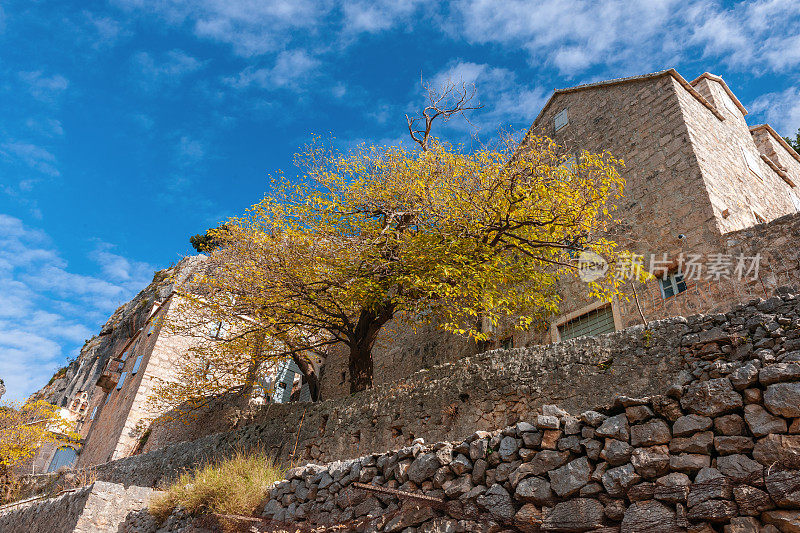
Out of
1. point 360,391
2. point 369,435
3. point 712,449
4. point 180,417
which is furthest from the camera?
point 180,417

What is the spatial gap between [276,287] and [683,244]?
335 inches

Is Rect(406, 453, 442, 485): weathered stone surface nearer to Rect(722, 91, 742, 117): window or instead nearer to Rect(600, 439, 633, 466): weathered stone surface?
Rect(600, 439, 633, 466): weathered stone surface

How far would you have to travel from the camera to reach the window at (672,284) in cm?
1064

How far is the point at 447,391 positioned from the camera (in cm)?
881

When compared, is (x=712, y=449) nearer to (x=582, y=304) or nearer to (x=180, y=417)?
(x=582, y=304)

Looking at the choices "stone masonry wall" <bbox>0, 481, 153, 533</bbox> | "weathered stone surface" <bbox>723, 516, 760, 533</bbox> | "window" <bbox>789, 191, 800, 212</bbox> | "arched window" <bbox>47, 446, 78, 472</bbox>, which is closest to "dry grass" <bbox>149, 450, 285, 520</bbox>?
"stone masonry wall" <bbox>0, 481, 153, 533</bbox>

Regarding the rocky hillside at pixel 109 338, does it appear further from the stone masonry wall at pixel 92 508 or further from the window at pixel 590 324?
the window at pixel 590 324

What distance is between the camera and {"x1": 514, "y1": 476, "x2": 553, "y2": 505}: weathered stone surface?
4.49m

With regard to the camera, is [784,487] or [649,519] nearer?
[784,487]

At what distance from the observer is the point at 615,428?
4.34m

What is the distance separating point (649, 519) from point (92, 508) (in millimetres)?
9092

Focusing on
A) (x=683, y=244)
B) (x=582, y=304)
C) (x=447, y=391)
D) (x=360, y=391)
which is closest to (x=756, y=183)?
(x=683, y=244)

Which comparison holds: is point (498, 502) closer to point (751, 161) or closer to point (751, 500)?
point (751, 500)

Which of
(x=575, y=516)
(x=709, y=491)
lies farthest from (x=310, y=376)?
(x=709, y=491)
